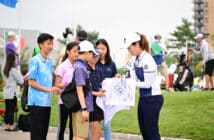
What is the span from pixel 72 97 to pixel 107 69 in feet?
5.56

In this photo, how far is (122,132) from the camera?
532 inches

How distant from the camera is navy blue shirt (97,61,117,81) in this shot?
9780 mm

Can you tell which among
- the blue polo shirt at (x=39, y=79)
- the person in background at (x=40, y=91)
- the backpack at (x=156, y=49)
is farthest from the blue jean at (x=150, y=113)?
the backpack at (x=156, y=49)

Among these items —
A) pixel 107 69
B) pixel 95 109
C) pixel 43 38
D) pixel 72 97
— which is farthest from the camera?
pixel 107 69

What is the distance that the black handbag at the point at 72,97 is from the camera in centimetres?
830

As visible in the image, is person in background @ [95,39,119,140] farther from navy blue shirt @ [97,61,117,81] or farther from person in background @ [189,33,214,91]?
person in background @ [189,33,214,91]

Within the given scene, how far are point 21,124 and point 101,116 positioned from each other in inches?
218

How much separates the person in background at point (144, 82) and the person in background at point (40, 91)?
131 cm

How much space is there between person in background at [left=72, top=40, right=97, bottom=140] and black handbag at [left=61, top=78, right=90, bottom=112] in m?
0.04

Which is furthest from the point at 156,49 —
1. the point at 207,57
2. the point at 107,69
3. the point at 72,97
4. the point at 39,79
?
the point at 72,97

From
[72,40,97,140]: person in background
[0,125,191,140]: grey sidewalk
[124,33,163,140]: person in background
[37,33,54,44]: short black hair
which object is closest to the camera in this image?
[124,33,163,140]: person in background

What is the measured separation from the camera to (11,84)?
14.1 meters

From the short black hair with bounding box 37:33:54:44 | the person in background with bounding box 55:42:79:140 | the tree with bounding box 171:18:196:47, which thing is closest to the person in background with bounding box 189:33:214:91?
the person in background with bounding box 55:42:79:140

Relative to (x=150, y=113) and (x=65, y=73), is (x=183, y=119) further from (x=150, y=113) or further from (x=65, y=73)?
(x=150, y=113)
